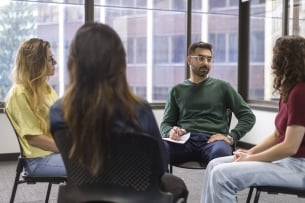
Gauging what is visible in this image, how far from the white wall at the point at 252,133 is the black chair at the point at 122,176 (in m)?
3.16

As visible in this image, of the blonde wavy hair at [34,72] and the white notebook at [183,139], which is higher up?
the blonde wavy hair at [34,72]

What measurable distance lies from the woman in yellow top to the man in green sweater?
76 cm

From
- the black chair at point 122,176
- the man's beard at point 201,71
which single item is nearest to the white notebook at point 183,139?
the man's beard at point 201,71

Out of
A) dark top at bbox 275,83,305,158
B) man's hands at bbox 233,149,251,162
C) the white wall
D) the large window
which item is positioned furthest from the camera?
the large window

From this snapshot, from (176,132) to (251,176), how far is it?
77cm

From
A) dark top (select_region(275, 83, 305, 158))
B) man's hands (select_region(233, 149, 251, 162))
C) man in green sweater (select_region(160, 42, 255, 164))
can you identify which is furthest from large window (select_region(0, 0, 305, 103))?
dark top (select_region(275, 83, 305, 158))

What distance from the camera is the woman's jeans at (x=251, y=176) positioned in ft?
6.18

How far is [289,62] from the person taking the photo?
1887 mm

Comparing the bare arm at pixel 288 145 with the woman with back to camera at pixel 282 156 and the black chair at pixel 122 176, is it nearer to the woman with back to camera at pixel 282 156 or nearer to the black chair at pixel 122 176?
the woman with back to camera at pixel 282 156

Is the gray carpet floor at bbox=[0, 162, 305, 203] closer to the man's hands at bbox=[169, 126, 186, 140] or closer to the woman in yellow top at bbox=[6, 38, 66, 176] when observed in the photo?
the man's hands at bbox=[169, 126, 186, 140]

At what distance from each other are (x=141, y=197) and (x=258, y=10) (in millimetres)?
4264

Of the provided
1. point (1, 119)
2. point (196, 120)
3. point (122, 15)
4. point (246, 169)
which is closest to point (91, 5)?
point (122, 15)

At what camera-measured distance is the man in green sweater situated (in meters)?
2.57

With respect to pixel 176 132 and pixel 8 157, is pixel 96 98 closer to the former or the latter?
pixel 176 132
